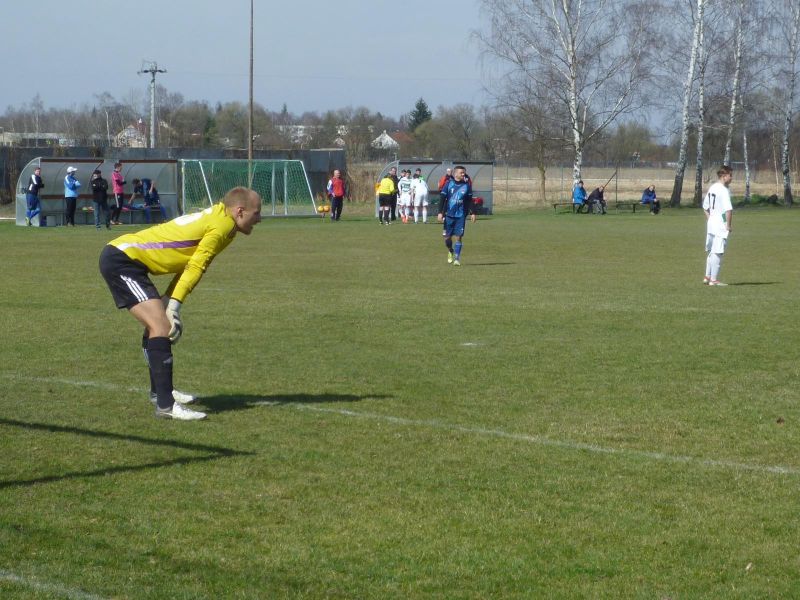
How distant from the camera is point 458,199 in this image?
21.4 meters

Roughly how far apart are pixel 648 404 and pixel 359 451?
2638 millimetres

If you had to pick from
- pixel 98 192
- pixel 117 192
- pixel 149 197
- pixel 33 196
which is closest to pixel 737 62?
pixel 149 197

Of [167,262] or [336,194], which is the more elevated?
[336,194]

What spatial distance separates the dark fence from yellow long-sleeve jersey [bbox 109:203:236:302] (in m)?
46.3

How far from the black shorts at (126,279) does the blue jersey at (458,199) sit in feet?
43.8

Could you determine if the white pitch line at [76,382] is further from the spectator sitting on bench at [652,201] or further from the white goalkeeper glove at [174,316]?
the spectator sitting on bench at [652,201]

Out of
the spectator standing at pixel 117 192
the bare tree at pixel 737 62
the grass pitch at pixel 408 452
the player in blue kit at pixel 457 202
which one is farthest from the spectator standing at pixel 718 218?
the bare tree at pixel 737 62

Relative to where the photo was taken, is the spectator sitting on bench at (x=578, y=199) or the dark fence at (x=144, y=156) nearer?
the spectator sitting on bench at (x=578, y=199)

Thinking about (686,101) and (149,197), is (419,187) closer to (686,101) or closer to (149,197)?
(149,197)

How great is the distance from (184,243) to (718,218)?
12239 millimetres

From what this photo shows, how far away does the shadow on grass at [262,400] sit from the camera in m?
8.84

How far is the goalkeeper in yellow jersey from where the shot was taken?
8.23 meters

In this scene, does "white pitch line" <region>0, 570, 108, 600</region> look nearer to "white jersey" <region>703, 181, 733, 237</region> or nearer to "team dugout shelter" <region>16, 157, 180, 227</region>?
"white jersey" <region>703, 181, 733, 237</region>

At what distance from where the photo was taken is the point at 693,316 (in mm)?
14625
